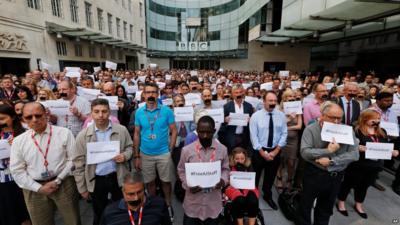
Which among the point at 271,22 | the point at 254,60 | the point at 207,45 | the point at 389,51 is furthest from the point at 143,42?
the point at 389,51

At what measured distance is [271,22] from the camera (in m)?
22.1

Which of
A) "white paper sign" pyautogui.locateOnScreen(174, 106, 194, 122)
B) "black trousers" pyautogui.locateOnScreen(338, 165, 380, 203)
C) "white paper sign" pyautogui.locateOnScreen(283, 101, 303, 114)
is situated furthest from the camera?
"white paper sign" pyautogui.locateOnScreen(283, 101, 303, 114)

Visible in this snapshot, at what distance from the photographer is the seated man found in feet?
6.75

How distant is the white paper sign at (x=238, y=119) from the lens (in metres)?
3.95

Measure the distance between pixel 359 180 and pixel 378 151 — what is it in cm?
68

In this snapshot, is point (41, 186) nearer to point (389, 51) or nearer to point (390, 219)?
point (390, 219)

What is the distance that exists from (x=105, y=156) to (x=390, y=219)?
4.65 m

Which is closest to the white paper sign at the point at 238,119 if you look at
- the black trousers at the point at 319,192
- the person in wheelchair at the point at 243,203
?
the person in wheelchair at the point at 243,203

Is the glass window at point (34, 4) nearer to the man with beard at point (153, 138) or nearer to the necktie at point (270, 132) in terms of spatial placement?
the man with beard at point (153, 138)

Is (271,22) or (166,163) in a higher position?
(271,22)

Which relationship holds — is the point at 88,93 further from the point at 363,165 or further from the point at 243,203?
the point at 363,165

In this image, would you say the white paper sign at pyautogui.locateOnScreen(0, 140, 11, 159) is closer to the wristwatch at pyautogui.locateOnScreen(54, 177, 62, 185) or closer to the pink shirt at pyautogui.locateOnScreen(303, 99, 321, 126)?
the wristwatch at pyautogui.locateOnScreen(54, 177, 62, 185)

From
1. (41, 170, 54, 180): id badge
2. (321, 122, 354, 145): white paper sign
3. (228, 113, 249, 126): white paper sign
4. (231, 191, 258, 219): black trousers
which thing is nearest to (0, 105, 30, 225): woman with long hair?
(41, 170, 54, 180): id badge

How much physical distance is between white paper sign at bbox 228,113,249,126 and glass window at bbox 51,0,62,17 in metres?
18.1
